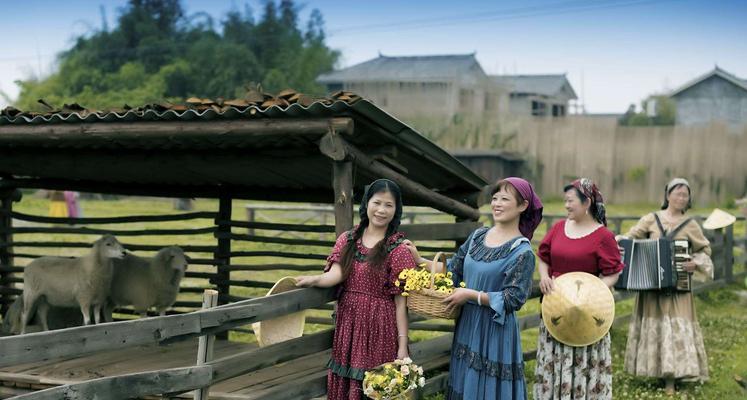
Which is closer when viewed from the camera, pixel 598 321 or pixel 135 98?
pixel 598 321

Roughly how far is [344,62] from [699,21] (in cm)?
3423

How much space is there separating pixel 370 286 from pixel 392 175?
2.14m

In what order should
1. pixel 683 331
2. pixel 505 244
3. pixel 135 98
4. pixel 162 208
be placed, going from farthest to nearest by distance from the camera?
pixel 135 98 < pixel 162 208 < pixel 683 331 < pixel 505 244

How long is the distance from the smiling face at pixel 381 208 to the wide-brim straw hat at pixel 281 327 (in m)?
0.72

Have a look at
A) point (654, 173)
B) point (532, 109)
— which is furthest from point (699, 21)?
point (654, 173)

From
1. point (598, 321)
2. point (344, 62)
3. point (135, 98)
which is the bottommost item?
point (598, 321)

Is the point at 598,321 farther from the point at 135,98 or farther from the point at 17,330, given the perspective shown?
the point at 135,98

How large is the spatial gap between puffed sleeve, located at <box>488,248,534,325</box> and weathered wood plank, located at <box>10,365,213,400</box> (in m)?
1.79

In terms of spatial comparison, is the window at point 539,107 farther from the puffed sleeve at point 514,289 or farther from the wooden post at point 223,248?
the puffed sleeve at point 514,289

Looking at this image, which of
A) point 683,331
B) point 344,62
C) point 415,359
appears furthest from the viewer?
point 344,62

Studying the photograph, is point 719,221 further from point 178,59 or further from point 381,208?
point 178,59

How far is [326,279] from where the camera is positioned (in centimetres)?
614

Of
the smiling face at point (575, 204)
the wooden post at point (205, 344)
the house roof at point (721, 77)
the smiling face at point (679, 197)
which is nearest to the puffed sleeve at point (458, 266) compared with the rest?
the smiling face at point (575, 204)

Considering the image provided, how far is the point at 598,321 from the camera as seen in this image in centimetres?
643
